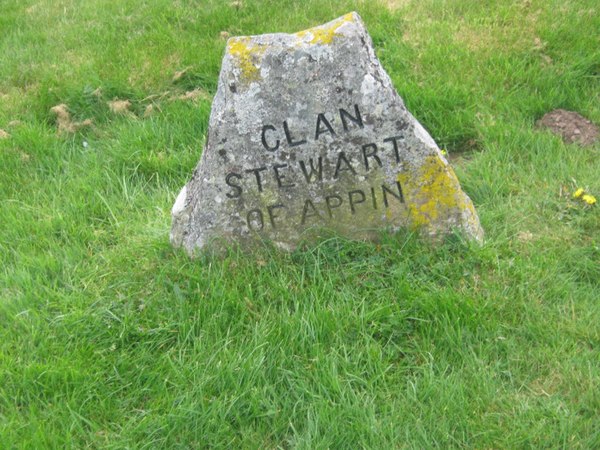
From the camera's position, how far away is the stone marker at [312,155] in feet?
10.9

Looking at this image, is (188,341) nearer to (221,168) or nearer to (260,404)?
(260,404)

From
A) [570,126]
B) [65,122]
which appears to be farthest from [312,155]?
[65,122]

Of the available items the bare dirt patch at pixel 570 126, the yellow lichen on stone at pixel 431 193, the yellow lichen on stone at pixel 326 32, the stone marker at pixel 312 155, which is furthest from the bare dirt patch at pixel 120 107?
the bare dirt patch at pixel 570 126

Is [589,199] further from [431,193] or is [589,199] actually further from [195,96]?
[195,96]

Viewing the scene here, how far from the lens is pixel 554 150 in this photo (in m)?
4.38

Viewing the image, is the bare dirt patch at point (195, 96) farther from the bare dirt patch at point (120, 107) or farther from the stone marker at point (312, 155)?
the stone marker at point (312, 155)

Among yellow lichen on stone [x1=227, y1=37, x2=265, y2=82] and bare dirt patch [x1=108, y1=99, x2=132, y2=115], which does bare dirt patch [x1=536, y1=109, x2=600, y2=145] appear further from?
bare dirt patch [x1=108, y1=99, x2=132, y2=115]

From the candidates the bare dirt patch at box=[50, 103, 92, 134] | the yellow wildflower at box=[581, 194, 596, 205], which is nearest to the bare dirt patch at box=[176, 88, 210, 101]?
the bare dirt patch at box=[50, 103, 92, 134]

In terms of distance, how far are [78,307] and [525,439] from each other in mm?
2198

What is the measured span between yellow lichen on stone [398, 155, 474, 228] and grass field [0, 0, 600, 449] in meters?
0.16

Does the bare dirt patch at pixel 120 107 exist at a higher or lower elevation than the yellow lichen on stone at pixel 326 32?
lower

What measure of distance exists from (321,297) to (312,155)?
716 mm

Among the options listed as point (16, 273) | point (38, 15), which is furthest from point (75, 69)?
point (16, 273)

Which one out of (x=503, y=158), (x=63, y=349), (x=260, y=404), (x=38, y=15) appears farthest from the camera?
(x=38, y=15)
